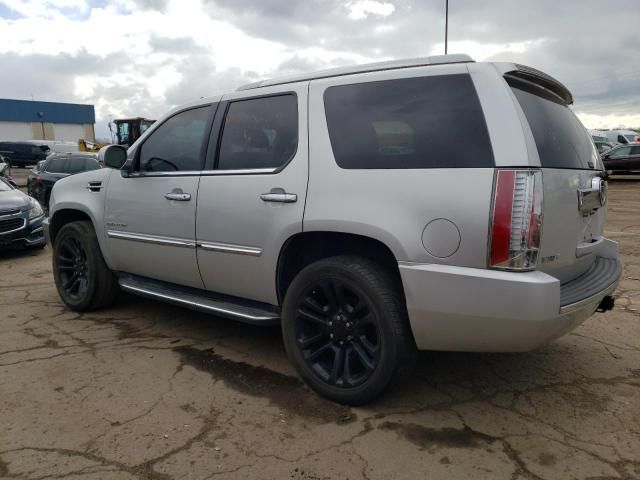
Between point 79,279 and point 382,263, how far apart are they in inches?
125

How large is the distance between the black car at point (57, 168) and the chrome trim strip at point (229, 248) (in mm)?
11331

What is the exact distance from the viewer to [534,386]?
3244mm

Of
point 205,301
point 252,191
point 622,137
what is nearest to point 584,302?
point 252,191

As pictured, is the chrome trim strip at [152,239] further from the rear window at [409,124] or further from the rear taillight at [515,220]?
the rear taillight at [515,220]

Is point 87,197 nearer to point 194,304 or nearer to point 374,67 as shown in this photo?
point 194,304

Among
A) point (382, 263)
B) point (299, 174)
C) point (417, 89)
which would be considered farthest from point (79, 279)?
point (417, 89)

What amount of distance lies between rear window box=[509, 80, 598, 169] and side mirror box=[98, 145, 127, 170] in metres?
2.98

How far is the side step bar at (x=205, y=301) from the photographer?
336 centimetres

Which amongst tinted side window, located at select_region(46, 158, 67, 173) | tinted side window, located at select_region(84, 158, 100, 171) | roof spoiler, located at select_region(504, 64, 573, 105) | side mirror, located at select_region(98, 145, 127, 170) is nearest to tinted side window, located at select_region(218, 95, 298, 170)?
side mirror, located at select_region(98, 145, 127, 170)

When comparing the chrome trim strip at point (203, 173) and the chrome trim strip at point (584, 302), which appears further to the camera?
the chrome trim strip at point (203, 173)

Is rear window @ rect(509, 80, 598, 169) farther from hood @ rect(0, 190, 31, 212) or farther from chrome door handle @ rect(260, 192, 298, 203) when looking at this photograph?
hood @ rect(0, 190, 31, 212)

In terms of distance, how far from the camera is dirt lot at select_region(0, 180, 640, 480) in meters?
2.43

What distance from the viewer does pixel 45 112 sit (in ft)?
200

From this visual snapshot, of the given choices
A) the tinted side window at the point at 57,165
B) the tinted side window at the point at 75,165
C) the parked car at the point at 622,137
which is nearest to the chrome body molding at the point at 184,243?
the tinted side window at the point at 75,165
